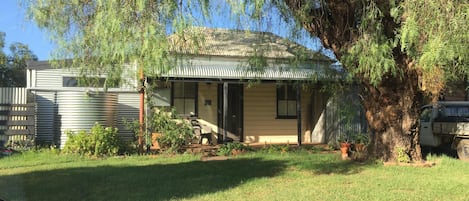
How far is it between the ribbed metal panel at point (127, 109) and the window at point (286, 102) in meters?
5.27

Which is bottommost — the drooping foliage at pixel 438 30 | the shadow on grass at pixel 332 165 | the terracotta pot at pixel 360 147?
the shadow on grass at pixel 332 165

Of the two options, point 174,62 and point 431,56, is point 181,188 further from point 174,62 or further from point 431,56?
point 431,56

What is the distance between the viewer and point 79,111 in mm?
13836

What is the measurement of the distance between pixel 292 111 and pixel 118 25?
13259 mm

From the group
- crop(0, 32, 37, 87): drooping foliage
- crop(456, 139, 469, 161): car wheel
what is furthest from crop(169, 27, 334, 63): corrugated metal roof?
crop(0, 32, 37, 87): drooping foliage

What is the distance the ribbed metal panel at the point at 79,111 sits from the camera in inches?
543

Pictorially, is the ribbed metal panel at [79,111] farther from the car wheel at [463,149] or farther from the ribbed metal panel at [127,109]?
the car wheel at [463,149]

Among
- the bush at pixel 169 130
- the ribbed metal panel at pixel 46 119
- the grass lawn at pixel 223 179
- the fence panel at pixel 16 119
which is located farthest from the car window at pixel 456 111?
the fence panel at pixel 16 119

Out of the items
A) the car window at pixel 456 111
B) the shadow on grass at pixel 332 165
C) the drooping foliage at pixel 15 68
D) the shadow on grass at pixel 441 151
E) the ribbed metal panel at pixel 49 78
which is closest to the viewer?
the shadow on grass at pixel 332 165

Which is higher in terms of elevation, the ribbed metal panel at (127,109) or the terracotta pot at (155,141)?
the ribbed metal panel at (127,109)

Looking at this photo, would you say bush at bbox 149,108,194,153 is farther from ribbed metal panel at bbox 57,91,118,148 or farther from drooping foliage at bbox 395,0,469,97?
drooping foliage at bbox 395,0,469,97

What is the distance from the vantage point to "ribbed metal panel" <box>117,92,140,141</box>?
600 inches

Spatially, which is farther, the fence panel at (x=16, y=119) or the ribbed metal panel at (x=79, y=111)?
the ribbed metal panel at (x=79, y=111)

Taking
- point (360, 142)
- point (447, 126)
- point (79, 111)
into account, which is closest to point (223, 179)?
point (360, 142)
